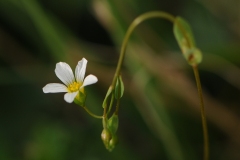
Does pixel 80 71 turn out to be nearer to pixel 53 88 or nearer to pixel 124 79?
pixel 53 88

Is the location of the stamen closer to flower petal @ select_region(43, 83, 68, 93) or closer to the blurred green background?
flower petal @ select_region(43, 83, 68, 93)

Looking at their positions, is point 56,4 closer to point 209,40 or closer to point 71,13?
point 71,13

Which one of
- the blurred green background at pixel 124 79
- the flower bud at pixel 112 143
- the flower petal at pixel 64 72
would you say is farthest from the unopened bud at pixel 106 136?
the blurred green background at pixel 124 79

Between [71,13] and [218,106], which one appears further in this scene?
[71,13]

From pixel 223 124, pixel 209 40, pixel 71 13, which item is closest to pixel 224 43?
pixel 209 40

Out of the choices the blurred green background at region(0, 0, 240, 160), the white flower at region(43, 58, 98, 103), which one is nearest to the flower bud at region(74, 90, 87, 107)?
the white flower at region(43, 58, 98, 103)

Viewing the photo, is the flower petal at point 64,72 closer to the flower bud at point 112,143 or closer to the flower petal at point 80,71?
the flower petal at point 80,71

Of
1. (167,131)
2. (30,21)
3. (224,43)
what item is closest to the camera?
(167,131)
